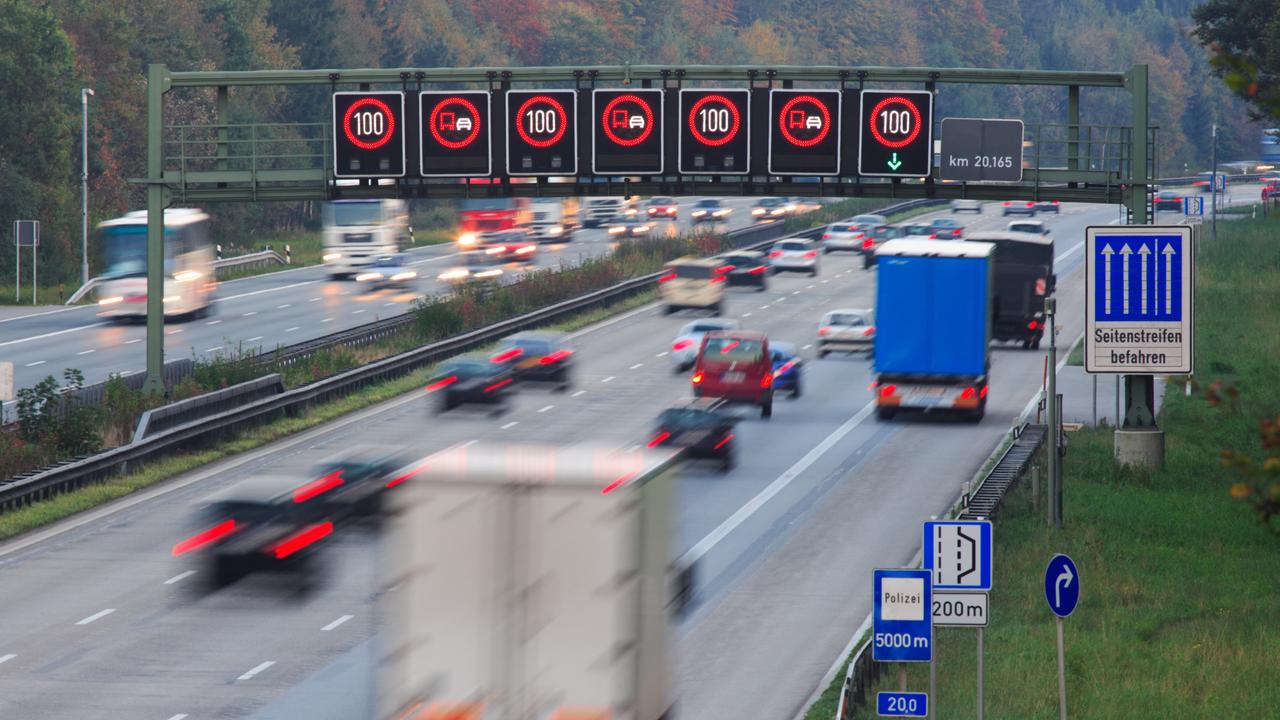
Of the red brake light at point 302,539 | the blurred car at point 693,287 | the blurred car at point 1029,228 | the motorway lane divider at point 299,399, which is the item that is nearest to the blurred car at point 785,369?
the motorway lane divider at point 299,399

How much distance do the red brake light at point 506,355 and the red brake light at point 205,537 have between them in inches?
709

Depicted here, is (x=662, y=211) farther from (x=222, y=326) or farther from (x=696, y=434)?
(x=696, y=434)

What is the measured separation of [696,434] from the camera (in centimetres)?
4175

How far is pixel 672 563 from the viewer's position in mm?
14383

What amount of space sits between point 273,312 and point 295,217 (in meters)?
49.1

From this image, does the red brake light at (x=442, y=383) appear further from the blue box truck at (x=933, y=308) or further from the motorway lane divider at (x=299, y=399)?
the blue box truck at (x=933, y=308)

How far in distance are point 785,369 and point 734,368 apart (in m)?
5.21

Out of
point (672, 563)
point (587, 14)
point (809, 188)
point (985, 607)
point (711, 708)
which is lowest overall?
point (711, 708)

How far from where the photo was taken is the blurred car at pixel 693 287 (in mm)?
71500

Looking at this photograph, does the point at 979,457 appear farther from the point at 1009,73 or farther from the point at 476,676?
the point at 476,676

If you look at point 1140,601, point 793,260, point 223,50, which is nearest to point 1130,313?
point 1140,601

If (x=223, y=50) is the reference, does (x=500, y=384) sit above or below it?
below

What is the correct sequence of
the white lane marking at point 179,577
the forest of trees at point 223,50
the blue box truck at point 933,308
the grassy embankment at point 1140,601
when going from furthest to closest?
1. the forest of trees at point 223,50
2. the blue box truck at point 933,308
3. the white lane marking at point 179,577
4. the grassy embankment at point 1140,601

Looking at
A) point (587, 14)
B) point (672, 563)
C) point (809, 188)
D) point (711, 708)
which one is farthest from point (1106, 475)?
point (587, 14)
